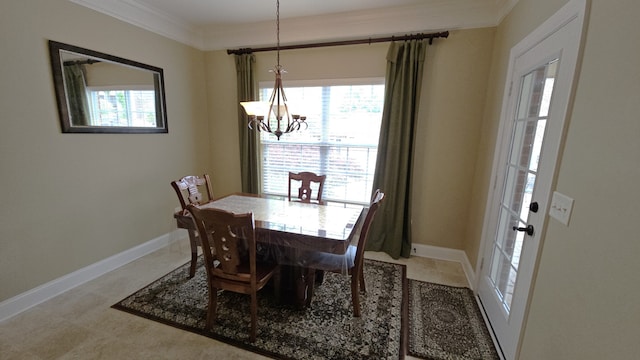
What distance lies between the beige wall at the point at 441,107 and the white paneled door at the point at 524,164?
2.10ft

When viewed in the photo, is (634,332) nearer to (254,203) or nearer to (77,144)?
(254,203)

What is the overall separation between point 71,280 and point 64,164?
3.47ft

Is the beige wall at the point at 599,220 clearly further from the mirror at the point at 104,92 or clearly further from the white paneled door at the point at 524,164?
the mirror at the point at 104,92

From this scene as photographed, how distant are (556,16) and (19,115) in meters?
3.61

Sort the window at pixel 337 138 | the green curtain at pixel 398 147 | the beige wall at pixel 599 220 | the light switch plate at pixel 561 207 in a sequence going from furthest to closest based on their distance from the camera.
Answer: the window at pixel 337 138
the green curtain at pixel 398 147
the light switch plate at pixel 561 207
the beige wall at pixel 599 220

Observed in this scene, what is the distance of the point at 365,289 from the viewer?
2.39m

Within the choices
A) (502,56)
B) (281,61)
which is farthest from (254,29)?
(502,56)

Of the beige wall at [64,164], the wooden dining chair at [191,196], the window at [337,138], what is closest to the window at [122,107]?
the beige wall at [64,164]

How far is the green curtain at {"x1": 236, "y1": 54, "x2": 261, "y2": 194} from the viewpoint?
11.0 ft

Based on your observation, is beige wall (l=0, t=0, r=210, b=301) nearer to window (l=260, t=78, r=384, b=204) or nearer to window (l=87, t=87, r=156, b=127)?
window (l=87, t=87, r=156, b=127)

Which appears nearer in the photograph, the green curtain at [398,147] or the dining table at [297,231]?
the dining table at [297,231]

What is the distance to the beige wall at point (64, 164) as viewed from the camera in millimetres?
1940

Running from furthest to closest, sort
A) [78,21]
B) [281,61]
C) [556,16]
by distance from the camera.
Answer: [281,61]
[78,21]
[556,16]

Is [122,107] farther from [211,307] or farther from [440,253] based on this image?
[440,253]
